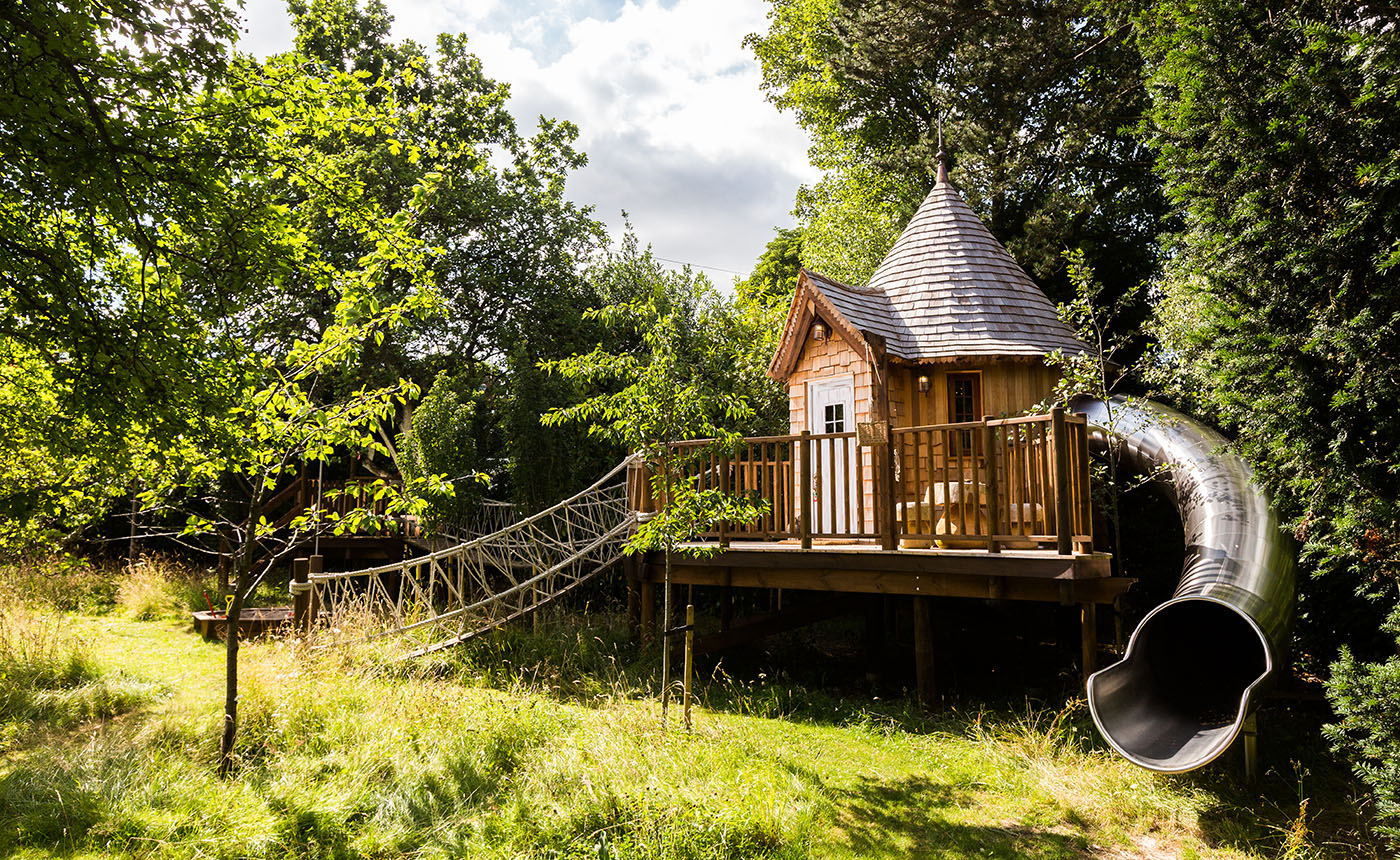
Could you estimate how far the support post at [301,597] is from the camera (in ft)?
29.2

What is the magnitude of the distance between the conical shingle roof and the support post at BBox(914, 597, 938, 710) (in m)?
3.57

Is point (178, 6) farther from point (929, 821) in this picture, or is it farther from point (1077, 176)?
point (1077, 176)

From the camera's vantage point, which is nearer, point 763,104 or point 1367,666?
point 1367,666

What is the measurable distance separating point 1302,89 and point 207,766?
8.24m

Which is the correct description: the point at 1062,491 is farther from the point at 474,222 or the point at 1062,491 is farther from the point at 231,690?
the point at 474,222

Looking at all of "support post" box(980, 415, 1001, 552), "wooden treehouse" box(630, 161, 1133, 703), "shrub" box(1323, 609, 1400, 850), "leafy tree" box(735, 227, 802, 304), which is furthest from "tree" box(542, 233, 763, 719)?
"leafy tree" box(735, 227, 802, 304)

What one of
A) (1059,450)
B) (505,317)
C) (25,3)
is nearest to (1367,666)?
(1059,450)

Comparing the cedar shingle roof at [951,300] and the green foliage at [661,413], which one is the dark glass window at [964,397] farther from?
the green foliage at [661,413]

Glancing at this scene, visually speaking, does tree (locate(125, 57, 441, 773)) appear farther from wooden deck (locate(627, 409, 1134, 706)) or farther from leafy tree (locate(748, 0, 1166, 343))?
leafy tree (locate(748, 0, 1166, 343))

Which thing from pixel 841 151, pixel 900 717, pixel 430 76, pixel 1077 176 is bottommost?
pixel 900 717

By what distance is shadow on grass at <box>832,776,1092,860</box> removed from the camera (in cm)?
460

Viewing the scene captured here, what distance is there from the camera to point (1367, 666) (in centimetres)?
432

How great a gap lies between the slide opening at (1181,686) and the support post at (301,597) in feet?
26.2

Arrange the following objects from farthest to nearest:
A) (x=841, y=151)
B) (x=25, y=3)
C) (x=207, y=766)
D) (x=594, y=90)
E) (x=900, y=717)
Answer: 1. (x=841, y=151)
2. (x=594, y=90)
3. (x=900, y=717)
4. (x=207, y=766)
5. (x=25, y=3)
